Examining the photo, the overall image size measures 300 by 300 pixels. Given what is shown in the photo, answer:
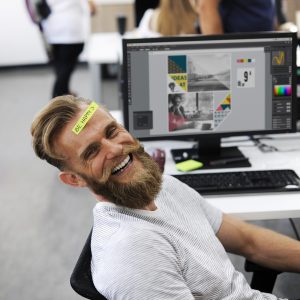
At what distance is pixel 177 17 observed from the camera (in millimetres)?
3551

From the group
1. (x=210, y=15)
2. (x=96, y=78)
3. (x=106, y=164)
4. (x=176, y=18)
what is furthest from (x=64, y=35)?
(x=106, y=164)

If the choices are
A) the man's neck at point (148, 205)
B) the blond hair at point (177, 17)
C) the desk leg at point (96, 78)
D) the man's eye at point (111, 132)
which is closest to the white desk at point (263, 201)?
the man's neck at point (148, 205)

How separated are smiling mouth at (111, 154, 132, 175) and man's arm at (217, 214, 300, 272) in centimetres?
40

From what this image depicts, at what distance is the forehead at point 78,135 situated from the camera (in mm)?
1333

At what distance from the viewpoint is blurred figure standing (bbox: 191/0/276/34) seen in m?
3.00

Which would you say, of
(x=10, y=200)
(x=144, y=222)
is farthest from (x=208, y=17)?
(x=144, y=222)

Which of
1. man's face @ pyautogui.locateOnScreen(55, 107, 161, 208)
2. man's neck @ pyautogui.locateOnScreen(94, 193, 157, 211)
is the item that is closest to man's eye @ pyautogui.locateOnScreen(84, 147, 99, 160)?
man's face @ pyautogui.locateOnScreen(55, 107, 161, 208)

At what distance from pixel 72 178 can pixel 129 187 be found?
152 millimetres

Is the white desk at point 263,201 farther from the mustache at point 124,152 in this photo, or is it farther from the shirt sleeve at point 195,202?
the mustache at point 124,152

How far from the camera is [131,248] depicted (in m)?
1.20

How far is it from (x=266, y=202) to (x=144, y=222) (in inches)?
25.0

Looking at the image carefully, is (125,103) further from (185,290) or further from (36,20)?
(36,20)

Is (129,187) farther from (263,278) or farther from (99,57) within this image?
(99,57)

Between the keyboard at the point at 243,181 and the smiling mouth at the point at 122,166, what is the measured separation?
52 cm
